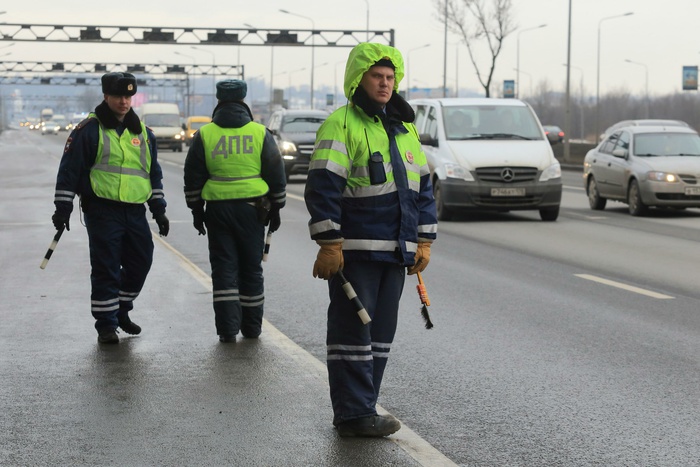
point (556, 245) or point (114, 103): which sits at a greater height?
point (114, 103)

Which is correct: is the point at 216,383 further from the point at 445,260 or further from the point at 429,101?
the point at 429,101

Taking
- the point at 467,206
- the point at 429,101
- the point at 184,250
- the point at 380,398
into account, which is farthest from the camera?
the point at 429,101

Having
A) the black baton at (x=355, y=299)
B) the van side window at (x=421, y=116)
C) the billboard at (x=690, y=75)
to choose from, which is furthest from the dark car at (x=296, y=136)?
the billboard at (x=690, y=75)

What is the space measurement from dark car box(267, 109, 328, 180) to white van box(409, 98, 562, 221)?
1117cm

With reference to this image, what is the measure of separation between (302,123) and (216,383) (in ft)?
87.4

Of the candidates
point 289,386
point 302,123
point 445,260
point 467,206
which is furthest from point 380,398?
point 302,123

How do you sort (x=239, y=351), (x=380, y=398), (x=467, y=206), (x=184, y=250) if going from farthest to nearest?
(x=467, y=206) → (x=184, y=250) → (x=239, y=351) → (x=380, y=398)

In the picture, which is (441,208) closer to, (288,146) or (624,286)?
(624,286)

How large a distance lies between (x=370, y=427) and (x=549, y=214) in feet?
46.9

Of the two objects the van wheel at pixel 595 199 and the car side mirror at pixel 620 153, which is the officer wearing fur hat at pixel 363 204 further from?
the van wheel at pixel 595 199

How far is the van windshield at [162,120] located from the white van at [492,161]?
146 feet

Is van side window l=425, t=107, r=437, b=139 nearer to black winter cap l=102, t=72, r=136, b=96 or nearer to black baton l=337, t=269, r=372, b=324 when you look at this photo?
black winter cap l=102, t=72, r=136, b=96

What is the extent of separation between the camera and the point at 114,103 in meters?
8.20

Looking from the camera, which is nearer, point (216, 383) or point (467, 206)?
point (216, 383)
